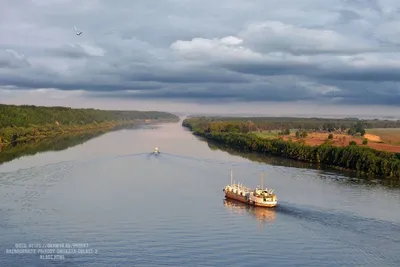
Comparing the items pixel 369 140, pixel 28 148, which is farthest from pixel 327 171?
pixel 28 148

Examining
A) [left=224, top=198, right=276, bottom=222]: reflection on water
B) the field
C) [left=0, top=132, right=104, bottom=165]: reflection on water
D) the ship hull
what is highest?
the field

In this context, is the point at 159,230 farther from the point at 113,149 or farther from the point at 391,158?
the point at 113,149

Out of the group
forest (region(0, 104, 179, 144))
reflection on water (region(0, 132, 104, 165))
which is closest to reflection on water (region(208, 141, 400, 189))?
reflection on water (region(0, 132, 104, 165))

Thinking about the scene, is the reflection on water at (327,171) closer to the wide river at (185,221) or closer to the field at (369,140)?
the wide river at (185,221)

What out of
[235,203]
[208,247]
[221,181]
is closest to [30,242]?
[208,247]

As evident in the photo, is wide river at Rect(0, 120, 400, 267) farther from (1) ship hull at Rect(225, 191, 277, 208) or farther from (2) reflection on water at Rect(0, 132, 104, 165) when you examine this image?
(2) reflection on water at Rect(0, 132, 104, 165)

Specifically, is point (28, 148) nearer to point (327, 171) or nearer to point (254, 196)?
point (327, 171)
